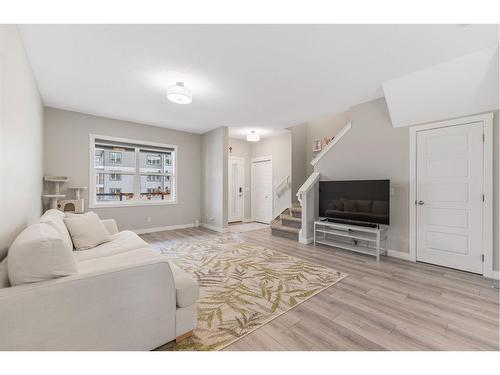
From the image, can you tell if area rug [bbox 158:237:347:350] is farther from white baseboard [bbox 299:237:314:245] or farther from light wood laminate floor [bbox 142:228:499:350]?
white baseboard [bbox 299:237:314:245]

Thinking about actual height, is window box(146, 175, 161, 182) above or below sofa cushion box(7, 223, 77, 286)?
above

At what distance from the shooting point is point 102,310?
121cm

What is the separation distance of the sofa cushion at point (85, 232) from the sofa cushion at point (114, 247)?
0.27 feet

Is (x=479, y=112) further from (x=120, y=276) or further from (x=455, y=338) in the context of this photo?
(x=120, y=276)

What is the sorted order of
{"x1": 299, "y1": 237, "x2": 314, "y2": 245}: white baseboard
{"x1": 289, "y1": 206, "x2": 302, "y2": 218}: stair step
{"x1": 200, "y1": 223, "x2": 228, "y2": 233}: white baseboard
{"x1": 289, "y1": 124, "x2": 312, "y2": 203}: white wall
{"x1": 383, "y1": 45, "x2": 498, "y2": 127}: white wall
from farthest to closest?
1. {"x1": 289, "y1": 124, "x2": 312, "y2": 203}: white wall
2. {"x1": 200, "y1": 223, "x2": 228, "y2": 233}: white baseboard
3. {"x1": 289, "y1": 206, "x2": 302, "y2": 218}: stair step
4. {"x1": 299, "y1": 237, "x2": 314, "y2": 245}: white baseboard
5. {"x1": 383, "y1": 45, "x2": 498, "y2": 127}: white wall

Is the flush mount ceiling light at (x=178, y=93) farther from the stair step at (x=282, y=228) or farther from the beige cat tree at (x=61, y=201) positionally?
the stair step at (x=282, y=228)

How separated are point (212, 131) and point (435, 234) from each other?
16.3 feet

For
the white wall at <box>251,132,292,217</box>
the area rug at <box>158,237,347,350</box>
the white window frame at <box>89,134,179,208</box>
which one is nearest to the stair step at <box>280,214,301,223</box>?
the white wall at <box>251,132,292,217</box>

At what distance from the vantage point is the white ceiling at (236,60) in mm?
1988

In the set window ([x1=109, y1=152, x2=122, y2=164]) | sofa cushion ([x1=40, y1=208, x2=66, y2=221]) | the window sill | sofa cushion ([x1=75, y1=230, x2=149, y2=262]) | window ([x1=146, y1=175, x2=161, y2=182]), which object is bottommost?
sofa cushion ([x1=75, y1=230, x2=149, y2=262])

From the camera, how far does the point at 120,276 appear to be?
1.27 meters

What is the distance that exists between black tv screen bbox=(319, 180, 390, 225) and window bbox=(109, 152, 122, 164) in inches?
178

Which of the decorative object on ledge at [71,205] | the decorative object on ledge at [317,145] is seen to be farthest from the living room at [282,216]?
the decorative object on ledge at [317,145]

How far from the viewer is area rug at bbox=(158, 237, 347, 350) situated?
5.42 ft
